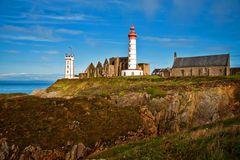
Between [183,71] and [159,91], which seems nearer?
[159,91]

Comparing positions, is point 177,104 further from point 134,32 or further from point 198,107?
point 134,32

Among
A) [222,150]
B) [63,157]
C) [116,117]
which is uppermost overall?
[222,150]

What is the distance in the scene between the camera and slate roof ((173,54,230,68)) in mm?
76919

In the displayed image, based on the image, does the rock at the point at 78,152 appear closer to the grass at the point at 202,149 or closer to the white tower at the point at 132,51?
the grass at the point at 202,149

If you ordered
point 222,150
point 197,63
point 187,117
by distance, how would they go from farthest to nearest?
point 197,63 < point 187,117 < point 222,150

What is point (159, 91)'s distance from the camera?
143 ft

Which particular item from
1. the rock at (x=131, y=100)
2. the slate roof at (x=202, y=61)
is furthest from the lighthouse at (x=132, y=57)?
the rock at (x=131, y=100)

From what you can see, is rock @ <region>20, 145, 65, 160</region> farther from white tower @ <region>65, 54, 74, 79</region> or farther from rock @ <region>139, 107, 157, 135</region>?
white tower @ <region>65, 54, 74, 79</region>

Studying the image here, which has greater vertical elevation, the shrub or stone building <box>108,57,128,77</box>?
stone building <box>108,57,128,77</box>

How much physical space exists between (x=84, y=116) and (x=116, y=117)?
174 inches

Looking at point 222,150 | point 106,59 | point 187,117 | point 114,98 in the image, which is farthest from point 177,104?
point 106,59

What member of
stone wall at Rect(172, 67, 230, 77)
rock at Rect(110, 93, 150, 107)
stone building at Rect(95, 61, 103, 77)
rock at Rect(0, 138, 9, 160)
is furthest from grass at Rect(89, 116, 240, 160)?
stone building at Rect(95, 61, 103, 77)

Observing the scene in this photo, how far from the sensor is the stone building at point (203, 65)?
251ft

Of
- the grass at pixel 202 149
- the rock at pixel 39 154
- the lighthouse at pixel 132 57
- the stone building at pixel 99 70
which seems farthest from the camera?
the stone building at pixel 99 70
